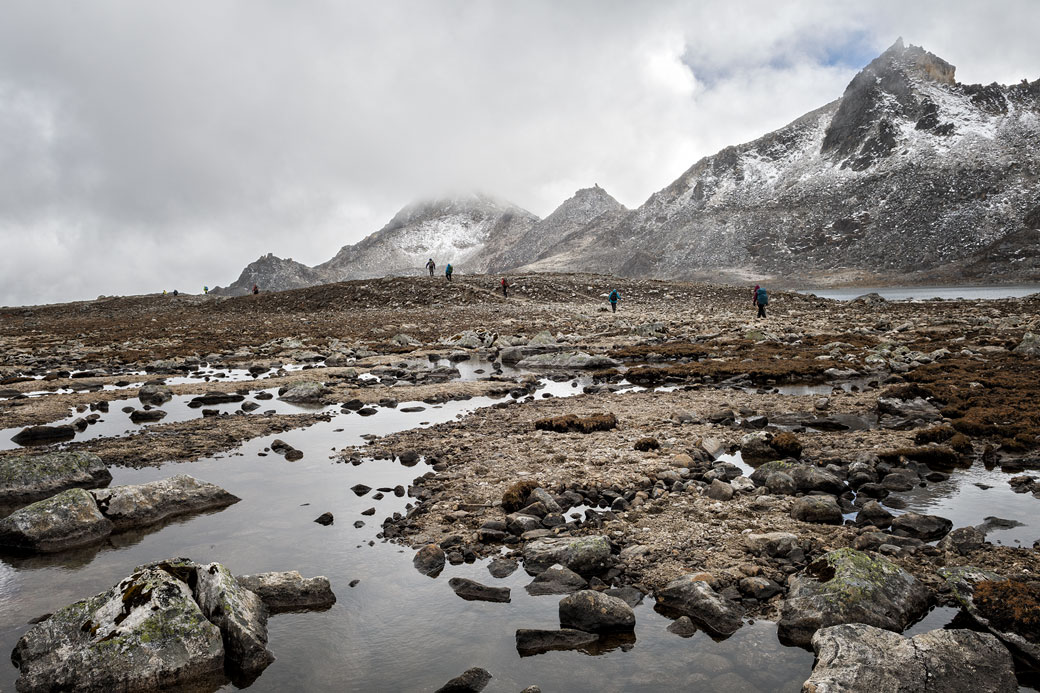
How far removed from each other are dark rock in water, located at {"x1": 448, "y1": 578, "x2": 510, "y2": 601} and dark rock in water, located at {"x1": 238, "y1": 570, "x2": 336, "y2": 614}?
1.88 metres

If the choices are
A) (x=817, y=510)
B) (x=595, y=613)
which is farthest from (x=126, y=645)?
(x=817, y=510)

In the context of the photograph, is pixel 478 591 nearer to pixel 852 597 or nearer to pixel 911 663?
pixel 852 597

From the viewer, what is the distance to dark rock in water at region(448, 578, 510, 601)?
847cm

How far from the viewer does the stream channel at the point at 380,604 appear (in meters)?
6.72

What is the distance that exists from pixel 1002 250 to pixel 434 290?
157 meters

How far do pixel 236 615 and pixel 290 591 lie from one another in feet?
3.73

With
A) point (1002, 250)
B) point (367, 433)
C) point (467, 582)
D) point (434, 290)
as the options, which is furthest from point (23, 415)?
point (1002, 250)

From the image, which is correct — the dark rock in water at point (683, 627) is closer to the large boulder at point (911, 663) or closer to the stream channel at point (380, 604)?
the stream channel at point (380, 604)

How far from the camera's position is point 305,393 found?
2319 centimetres

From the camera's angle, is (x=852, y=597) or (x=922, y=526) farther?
(x=922, y=526)

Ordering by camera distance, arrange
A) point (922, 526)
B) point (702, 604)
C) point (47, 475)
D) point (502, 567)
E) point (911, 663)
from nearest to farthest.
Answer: point (911, 663) < point (702, 604) < point (502, 567) < point (922, 526) < point (47, 475)

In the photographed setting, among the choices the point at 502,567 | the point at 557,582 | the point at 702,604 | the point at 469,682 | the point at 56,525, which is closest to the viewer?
the point at 469,682

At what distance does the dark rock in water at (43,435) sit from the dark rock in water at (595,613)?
690 inches

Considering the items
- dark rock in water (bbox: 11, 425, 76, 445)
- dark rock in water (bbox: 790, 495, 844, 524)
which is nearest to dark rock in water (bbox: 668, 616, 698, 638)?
dark rock in water (bbox: 790, 495, 844, 524)
